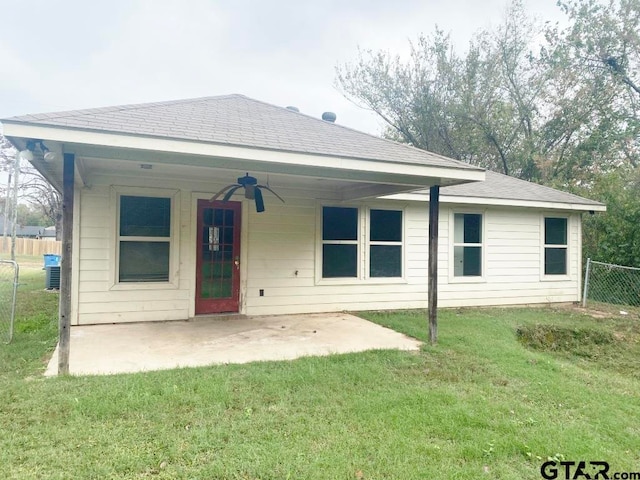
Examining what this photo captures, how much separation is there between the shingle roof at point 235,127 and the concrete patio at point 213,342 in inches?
88.3

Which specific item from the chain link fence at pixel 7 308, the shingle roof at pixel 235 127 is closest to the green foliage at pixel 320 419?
the chain link fence at pixel 7 308

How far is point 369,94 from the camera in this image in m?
19.3

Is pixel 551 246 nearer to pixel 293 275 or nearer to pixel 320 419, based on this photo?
pixel 293 275

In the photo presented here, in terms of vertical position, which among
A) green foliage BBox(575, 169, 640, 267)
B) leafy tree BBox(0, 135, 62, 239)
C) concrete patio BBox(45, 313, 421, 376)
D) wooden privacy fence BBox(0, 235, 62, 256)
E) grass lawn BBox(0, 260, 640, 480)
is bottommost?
grass lawn BBox(0, 260, 640, 480)

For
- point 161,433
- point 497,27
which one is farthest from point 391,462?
point 497,27

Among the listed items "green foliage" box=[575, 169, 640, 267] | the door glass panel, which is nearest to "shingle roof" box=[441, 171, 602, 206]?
"green foliage" box=[575, 169, 640, 267]

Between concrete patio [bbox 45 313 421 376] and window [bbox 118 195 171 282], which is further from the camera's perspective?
window [bbox 118 195 171 282]

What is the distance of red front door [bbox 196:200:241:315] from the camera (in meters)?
6.35

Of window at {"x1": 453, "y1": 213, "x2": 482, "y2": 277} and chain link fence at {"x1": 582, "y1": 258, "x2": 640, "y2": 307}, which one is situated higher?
window at {"x1": 453, "y1": 213, "x2": 482, "y2": 277}

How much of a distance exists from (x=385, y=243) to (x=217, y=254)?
10.3 ft

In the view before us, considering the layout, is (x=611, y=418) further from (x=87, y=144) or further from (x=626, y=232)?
(x=626, y=232)

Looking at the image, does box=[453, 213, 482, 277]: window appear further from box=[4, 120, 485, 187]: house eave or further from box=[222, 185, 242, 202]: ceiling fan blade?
box=[222, 185, 242, 202]: ceiling fan blade

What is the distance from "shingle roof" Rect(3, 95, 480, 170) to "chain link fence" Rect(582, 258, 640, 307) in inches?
270

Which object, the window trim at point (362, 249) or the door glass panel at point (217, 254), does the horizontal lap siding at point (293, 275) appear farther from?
the door glass panel at point (217, 254)
